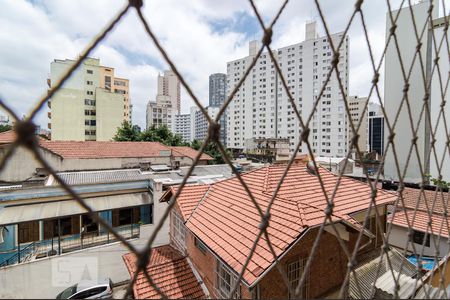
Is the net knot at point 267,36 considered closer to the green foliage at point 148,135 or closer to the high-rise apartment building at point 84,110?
the green foliage at point 148,135

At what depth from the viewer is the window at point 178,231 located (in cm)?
452

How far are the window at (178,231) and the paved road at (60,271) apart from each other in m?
0.76

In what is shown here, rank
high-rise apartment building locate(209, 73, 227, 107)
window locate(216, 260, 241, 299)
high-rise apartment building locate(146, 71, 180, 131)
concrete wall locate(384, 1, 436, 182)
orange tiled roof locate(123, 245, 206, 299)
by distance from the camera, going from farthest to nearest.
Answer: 1. high-rise apartment building locate(209, 73, 227, 107)
2. high-rise apartment building locate(146, 71, 180, 131)
3. concrete wall locate(384, 1, 436, 182)
4. orange tiled roof locate(123, 245, 206, 299)
5. window locate(216, 260, 241, 299)

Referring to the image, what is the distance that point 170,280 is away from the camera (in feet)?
12.0

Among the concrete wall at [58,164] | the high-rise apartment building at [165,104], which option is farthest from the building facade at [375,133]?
the high-rise apartment building at [165,104]

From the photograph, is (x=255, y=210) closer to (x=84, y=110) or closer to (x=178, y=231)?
(x=178, y=231)

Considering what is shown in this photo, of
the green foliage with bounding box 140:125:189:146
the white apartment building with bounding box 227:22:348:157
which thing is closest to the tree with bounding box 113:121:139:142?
the green foliage with bounding box 140:125:189:146

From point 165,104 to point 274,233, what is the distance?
5245 cm

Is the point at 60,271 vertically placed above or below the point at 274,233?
below

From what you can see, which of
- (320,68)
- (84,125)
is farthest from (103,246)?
(320,68)

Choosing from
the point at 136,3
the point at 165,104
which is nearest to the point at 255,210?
the point at 136,3

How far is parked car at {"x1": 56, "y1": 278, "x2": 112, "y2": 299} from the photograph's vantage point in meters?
4.45

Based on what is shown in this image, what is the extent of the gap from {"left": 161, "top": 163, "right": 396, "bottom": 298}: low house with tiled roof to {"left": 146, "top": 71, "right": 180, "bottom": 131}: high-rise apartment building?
135 feet

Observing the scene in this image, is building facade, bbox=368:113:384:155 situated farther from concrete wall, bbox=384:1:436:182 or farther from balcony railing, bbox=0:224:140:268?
balcony railing, bbox=0:224:140:268
